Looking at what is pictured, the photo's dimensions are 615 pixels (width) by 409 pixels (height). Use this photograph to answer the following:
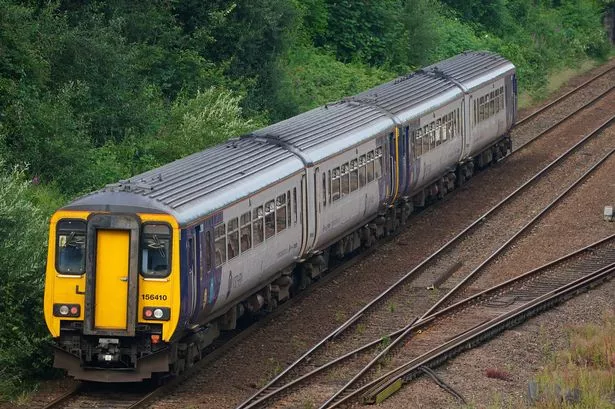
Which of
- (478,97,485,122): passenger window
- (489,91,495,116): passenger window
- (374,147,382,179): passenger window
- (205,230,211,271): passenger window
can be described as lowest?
(489,91,495,116): passenger window

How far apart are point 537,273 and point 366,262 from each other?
3.41 metres

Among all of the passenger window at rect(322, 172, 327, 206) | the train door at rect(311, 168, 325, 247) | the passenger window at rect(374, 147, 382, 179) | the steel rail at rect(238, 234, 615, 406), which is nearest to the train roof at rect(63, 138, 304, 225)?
the train door at rect(311, 168, 325, 247)

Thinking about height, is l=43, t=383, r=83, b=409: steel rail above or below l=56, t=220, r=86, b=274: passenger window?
below

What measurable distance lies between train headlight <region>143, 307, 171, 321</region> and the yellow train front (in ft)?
0.04

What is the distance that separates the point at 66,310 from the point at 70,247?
31.7 inches

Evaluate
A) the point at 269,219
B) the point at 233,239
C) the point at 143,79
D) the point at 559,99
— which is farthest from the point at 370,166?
the point at 559,99

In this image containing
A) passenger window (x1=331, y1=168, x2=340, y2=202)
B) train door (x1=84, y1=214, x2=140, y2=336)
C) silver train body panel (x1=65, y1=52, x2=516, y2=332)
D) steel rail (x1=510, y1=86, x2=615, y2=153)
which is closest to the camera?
train door (x1=84, y1=214, x2=140, y2=336)

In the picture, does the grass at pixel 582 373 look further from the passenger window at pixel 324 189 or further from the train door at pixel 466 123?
the train door at pixel 466 123

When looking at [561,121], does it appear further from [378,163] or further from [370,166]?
[370,166]

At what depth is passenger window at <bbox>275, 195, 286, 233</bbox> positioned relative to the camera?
21.4 m

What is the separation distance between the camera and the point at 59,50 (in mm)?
29406

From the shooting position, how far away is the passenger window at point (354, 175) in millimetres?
25172

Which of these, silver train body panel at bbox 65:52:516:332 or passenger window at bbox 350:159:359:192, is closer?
silver train body panel at bbox 65:52:516:332

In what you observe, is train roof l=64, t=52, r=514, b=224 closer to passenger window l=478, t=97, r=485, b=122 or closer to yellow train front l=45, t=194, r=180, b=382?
yellow train front l=45, t=194, r=180, b=382
